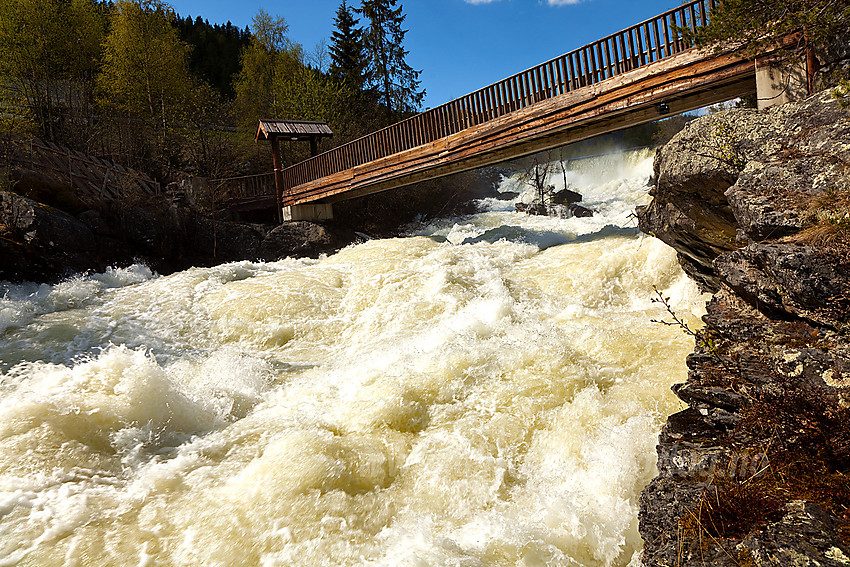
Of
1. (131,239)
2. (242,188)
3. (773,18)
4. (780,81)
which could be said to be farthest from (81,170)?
(780,81)

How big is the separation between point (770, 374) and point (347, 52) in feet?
109

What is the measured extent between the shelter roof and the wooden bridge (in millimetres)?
2967

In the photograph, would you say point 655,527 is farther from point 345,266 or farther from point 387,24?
point 387,24

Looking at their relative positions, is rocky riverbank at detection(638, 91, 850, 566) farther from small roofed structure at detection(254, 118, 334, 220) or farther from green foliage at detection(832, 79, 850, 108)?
small roofed structure at detection(254, 118, 334, 220)

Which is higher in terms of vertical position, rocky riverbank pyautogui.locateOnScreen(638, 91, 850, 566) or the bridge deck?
the bridge deck

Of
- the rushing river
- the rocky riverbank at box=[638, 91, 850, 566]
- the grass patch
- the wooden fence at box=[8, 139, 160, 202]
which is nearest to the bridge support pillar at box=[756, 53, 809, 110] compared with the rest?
the rocky riverbank at box=[638, 91, 850, 566]

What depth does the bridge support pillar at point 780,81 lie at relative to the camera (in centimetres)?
659

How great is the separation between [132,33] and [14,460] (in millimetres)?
25813

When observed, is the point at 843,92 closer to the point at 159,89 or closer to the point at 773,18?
the point at 773,18

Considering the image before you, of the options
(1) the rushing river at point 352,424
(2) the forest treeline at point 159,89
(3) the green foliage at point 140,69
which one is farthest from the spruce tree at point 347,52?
(1) the rushing river at point 352,424

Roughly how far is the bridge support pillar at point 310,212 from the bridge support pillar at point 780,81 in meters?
14.6

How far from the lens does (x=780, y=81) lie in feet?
22.6

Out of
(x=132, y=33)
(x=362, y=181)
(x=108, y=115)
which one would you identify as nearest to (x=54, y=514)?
(x=362, y=181)

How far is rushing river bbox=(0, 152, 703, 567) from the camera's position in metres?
3.42
